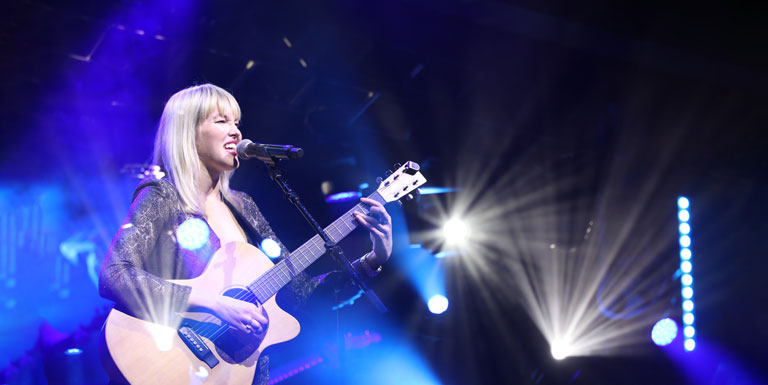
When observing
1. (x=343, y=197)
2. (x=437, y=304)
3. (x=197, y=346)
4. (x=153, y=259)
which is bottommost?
(x=197, y=346)

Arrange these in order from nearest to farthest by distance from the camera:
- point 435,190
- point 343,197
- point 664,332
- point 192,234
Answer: point 192,234 < point 343,197 < point 664,332 < point 435,190

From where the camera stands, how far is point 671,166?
6383 millimetres

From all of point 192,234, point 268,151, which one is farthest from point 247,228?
point 268,151

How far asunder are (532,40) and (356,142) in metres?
2.10

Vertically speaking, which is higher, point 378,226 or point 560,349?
point 560,349

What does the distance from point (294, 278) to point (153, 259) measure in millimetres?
620

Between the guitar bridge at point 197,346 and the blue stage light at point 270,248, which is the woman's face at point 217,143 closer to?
the blue stage light at point 270,248

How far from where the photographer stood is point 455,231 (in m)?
6.04

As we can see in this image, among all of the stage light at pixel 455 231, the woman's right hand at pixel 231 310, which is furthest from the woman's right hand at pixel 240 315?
the stage light at pixel 455 231

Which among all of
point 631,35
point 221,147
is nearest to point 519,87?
point 631,35

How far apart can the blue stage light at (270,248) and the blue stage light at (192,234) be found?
323 millimetres

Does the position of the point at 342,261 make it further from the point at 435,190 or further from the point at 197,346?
the point at 435,190

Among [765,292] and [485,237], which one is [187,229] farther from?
[765,292]

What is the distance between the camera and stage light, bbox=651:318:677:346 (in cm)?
577
